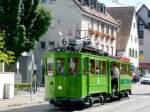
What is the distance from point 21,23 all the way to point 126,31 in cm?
4075

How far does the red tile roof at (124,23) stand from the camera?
87375 millimetres

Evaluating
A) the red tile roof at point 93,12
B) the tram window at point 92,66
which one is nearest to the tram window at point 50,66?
the tram window at point 92,66

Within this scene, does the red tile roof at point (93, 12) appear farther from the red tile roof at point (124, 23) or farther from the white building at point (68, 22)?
the red tile roof at point (124, 23)

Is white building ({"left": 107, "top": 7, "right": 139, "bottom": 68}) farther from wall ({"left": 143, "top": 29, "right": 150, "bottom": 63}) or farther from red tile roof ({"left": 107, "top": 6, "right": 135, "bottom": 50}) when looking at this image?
wall ({"left": 143, "top": 29, "right": 150, "bottom": 63})

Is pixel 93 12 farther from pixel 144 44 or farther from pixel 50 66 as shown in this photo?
pixel 144 44

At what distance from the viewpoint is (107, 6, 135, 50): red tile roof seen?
287 feet

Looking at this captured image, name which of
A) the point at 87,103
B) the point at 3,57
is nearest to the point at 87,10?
the point at 3,57

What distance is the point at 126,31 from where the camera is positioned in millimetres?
88000

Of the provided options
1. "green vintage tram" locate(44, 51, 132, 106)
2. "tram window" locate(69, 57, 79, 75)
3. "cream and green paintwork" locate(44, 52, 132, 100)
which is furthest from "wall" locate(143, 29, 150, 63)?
"tram window" locate(69, 57, 79, 75)

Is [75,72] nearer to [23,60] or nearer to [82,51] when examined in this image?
[82,51]

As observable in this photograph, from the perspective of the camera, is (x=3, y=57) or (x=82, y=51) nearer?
(x=82, y=51)

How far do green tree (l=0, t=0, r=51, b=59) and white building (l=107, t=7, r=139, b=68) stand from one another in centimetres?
3444

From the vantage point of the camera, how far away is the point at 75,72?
2619 centimetres

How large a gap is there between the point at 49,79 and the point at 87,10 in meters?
42.2
